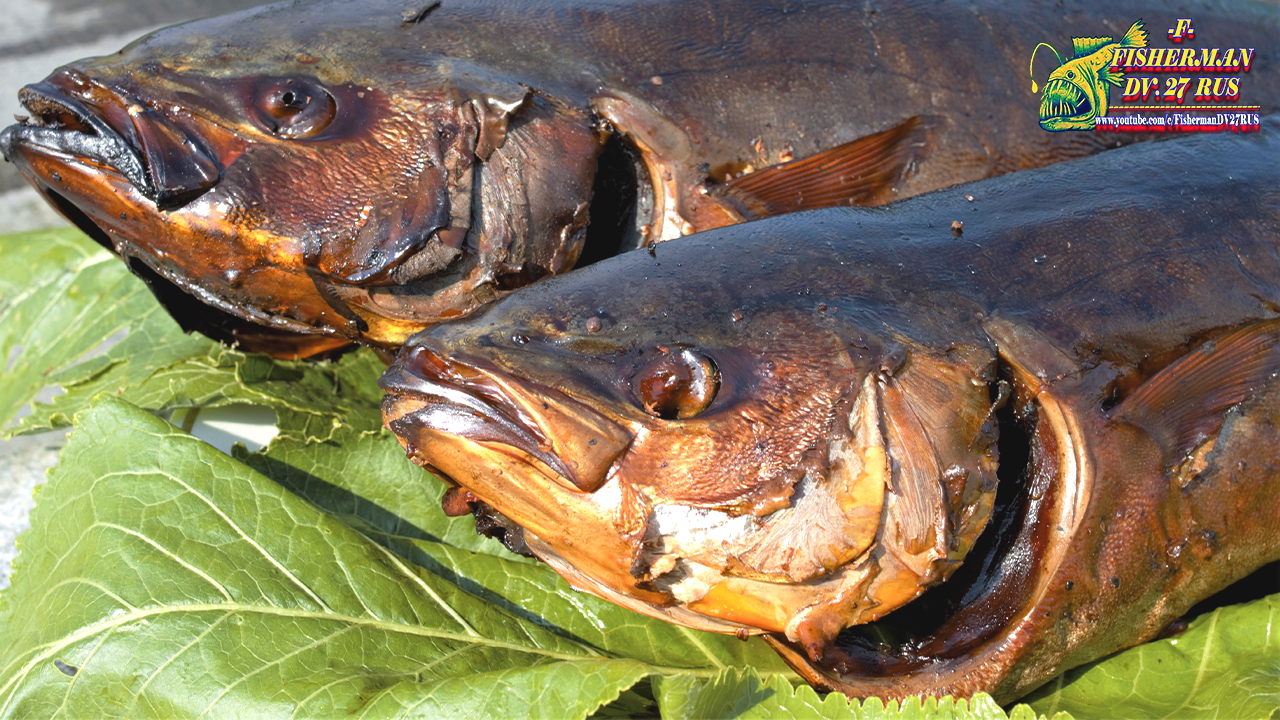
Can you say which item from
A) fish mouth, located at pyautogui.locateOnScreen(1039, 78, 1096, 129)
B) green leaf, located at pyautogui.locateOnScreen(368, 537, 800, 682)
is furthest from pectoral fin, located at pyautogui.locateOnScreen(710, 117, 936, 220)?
green leaf, located at pyautogui.locateOnScreen(368, 537, 800, 682)

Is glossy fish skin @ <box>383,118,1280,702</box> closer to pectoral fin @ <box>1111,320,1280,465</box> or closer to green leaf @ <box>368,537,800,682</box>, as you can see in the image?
pectoral fin @ <box>1111,320,1280,465</box>

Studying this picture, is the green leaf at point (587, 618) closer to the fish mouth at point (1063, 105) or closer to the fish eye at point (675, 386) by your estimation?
the fish eye at point (675, 386)

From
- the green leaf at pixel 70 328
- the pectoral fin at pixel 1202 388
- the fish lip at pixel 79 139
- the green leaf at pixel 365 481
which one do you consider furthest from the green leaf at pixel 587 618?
the green leaf at pixel 70 328

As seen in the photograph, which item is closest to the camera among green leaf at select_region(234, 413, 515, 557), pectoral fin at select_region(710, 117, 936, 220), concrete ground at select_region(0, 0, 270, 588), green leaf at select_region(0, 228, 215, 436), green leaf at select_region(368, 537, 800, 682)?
green leaf at select_region(368, 537, 800, 682)

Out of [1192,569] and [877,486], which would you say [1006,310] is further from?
[1192,569]

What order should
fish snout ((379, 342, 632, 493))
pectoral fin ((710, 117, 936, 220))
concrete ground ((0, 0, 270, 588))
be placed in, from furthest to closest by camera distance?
concrete ground ((0, 0, 270, 588)) < pectoral fin ((710, 117, 936, 220)) < fish snout ((379, 342, 632, 493))

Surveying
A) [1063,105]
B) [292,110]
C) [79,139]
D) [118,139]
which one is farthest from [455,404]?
[1063,105]
